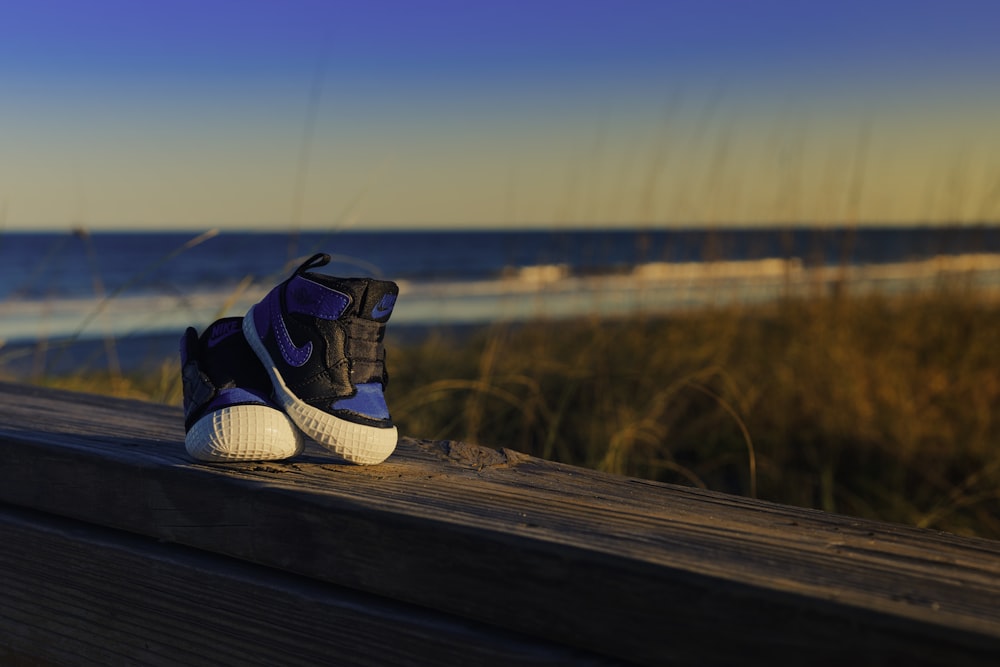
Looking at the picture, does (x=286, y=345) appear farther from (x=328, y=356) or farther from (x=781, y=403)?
(x=781, y=403)

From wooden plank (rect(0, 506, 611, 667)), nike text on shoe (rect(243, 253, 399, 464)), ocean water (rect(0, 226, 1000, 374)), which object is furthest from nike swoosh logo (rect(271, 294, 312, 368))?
ocean water (rect(0, 226, 1000, 374))

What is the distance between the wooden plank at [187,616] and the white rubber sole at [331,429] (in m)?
0.19

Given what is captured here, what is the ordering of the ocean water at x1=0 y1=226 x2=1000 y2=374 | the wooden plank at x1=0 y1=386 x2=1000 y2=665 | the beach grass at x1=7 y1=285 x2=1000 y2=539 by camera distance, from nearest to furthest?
the wooden plank at x1=0 y1=386 x2=1000 y2=665 → the beach grass at x1=7 y1=285 x2=1000 y2=539 → the ocean water at x1=0 y1=226 x2=1000 y2=374

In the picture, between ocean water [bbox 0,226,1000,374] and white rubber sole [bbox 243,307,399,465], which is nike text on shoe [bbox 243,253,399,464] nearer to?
white rubber sole [bbox 243,307,399,465]

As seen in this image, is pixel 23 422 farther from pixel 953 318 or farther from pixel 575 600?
pixel 953 318

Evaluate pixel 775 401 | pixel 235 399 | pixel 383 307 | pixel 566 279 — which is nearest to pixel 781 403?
pixel 775 401

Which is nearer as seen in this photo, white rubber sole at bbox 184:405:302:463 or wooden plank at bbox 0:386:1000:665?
wooden plank at bbox 0:386:1000:665

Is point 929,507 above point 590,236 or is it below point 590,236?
below

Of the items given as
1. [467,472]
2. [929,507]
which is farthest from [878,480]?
[467,472]

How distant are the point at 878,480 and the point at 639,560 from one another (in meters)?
3.07

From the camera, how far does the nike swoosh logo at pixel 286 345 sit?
3.57 feet

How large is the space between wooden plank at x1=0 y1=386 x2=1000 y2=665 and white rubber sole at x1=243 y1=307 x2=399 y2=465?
4 centimetres

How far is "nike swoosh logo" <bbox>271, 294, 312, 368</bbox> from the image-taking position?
1.09 m

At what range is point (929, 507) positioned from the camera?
322 cm
